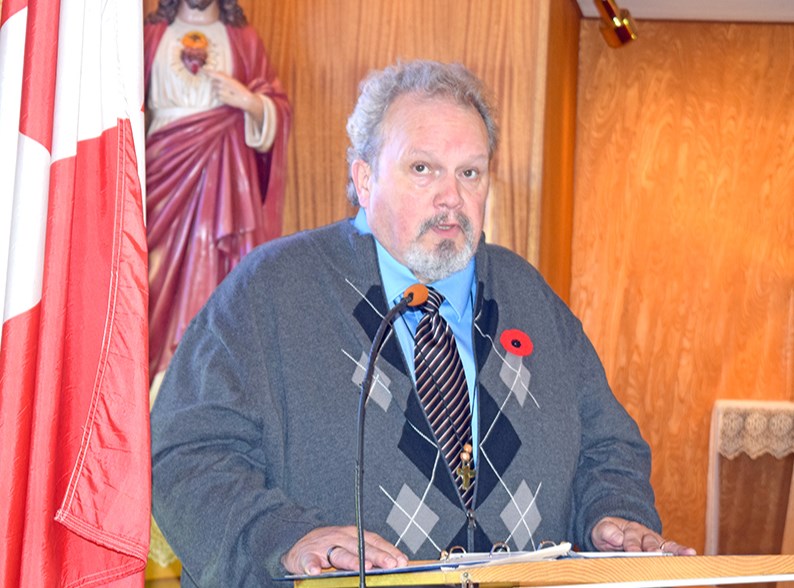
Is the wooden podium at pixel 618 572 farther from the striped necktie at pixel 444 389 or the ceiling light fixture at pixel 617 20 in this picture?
the ceiling light fixture at pixel 617 20

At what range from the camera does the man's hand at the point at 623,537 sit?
2129 millimetres

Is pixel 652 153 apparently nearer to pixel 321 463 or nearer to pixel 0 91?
pixel 321 463

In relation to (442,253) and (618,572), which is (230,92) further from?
(618,572)

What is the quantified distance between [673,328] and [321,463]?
160 inches

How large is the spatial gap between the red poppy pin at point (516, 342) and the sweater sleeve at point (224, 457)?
512 mm

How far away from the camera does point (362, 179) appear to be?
2.62 m

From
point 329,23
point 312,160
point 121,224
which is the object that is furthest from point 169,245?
point 121,224

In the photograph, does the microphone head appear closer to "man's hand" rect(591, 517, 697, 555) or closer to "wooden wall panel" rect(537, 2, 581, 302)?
"man's hand" rect(591, 517, 697, 555)

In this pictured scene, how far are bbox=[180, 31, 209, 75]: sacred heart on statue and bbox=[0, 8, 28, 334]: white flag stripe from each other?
2870 millimetres

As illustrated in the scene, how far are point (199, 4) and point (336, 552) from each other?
10.2 feet

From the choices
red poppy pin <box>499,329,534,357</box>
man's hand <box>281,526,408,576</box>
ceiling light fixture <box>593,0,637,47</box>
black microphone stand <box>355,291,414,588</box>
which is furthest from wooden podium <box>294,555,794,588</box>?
ceiling light fixture <box>593,0,637,47</box>

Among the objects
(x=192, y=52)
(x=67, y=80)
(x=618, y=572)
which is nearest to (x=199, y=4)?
(x=192, y=52)

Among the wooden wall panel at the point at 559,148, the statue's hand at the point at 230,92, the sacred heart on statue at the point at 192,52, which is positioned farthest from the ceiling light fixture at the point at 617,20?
the sacred heart on statue at the point at 192,52

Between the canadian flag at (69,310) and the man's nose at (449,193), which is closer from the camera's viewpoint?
the canadian flag at (69,310)
